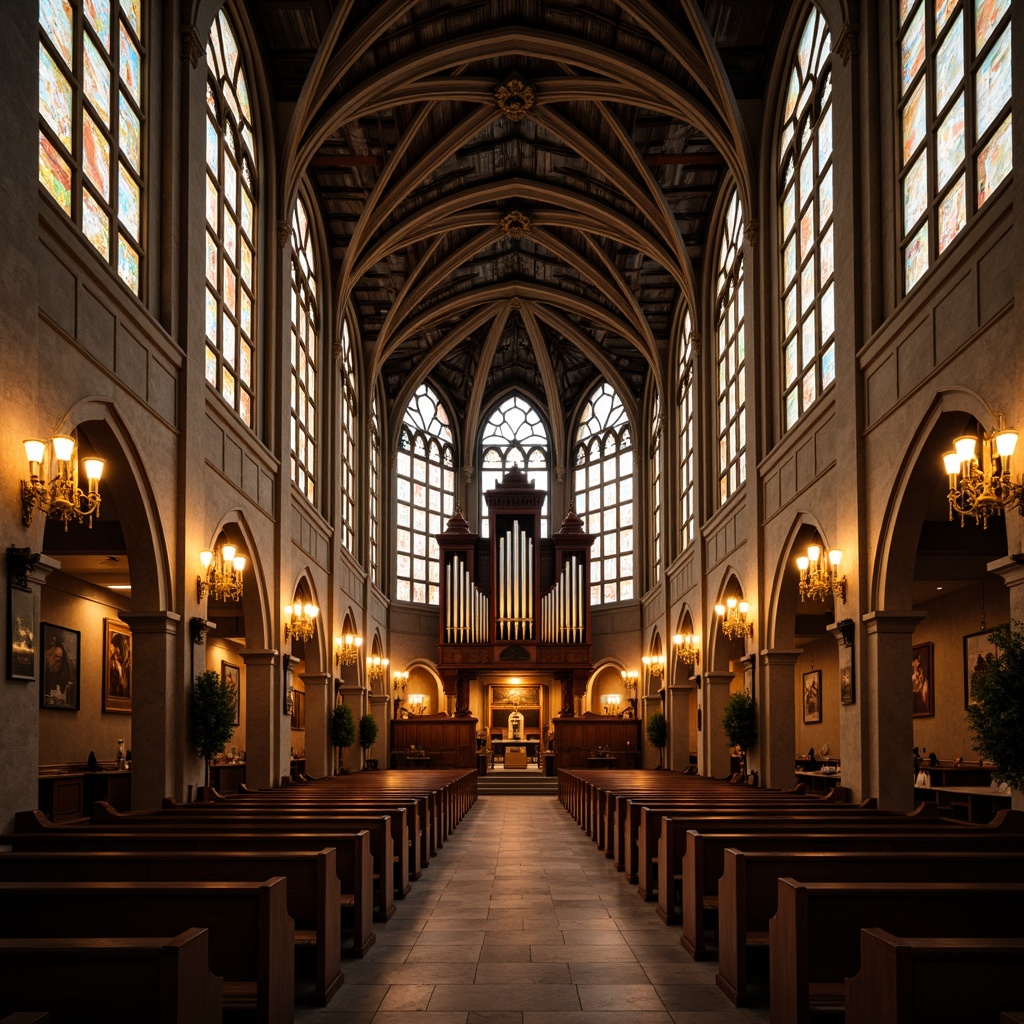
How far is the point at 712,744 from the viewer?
24109 mm

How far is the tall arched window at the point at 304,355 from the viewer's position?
23.2 metres

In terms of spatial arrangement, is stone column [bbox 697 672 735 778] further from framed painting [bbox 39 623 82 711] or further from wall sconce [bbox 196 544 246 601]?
framed painting [bbox 39 623 82 711]

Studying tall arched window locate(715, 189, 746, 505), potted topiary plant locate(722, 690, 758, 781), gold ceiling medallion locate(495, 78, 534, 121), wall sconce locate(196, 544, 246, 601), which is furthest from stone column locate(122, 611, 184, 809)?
gold ceiling medallion locate(495, 78, 534, 121)

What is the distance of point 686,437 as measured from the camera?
1184 inches

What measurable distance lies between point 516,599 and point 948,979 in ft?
113

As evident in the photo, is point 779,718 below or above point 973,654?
below

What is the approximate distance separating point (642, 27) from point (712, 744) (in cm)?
1406

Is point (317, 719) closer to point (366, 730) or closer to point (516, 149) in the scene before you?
point (366, 730)

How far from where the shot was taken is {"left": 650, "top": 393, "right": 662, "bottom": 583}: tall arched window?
34475 mm

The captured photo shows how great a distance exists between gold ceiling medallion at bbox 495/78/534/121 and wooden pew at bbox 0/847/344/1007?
59.1 ft

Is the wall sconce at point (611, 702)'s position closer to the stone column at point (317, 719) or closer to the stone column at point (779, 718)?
the stone column at point (317, 719)

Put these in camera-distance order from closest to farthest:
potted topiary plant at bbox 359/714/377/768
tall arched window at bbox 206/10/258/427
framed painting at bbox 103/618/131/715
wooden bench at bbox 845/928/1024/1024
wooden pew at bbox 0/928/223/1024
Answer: wooden bench at bbox 845/928/1024/1024 → wooden pew at bbox 0/928/223/1024 → tall arched window at bbox 206/10/258/427 → framed painting at bbox 103/618/131/715 → potted topiary plant at bbox 359/714/377/768

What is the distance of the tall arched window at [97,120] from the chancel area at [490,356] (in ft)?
0.21

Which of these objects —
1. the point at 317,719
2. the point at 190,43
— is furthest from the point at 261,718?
the point at 190,43
